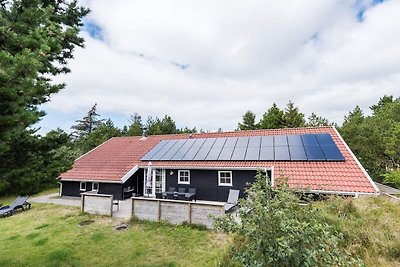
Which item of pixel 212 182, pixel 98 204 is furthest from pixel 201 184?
pixel 98 204

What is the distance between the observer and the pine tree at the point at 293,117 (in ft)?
96.1

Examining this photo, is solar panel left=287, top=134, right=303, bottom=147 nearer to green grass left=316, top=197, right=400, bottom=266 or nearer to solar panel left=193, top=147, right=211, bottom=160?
solar panel left=193, top=147, right=211, bottom=160

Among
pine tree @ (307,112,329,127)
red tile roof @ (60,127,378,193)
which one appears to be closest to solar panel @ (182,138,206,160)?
red tile roof @ (60,127,378,193)

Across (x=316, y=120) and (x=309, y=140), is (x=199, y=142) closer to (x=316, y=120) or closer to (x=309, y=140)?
(x=309, y=140)

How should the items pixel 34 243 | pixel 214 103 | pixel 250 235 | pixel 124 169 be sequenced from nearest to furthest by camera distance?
1. pixel 250 235
2. pixel 34 243
3. pixel 124 169
4. pixel 214 103

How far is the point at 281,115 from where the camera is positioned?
97.2 ft

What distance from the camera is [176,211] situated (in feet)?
33.7

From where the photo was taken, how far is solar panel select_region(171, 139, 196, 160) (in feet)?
51.7

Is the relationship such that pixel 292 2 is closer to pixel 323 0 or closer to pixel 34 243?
pixel 323 0

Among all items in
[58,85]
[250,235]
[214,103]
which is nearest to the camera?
[250,235]

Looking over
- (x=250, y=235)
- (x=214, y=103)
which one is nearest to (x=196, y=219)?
(x=250, y=235)

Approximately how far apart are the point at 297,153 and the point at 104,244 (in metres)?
11.3

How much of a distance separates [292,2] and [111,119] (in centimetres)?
3841

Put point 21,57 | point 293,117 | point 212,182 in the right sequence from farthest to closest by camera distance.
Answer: point 293,117
point 212,182
point 21,57
